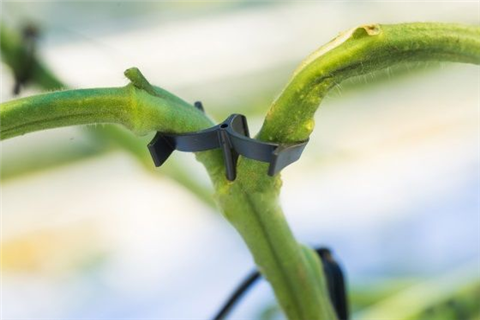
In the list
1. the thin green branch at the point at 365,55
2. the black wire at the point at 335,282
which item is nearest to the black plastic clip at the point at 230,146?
the thin green branch at the point at 365,55

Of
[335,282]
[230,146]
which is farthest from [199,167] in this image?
[230,146]

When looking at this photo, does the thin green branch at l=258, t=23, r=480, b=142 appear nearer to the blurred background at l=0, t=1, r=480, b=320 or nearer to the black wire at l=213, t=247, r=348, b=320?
the black wire at l=213, t=247, r=348, b=320

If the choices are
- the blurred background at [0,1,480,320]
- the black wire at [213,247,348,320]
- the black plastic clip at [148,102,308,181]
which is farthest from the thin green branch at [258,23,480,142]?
the blurred background at [0,1,480,320]

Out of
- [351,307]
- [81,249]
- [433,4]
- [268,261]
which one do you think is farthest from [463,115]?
[268,261]

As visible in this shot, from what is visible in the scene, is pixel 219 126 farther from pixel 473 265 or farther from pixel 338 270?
pixel 473 265

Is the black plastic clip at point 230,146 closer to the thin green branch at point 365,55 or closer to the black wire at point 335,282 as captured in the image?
the thin green branch at point 365,55
